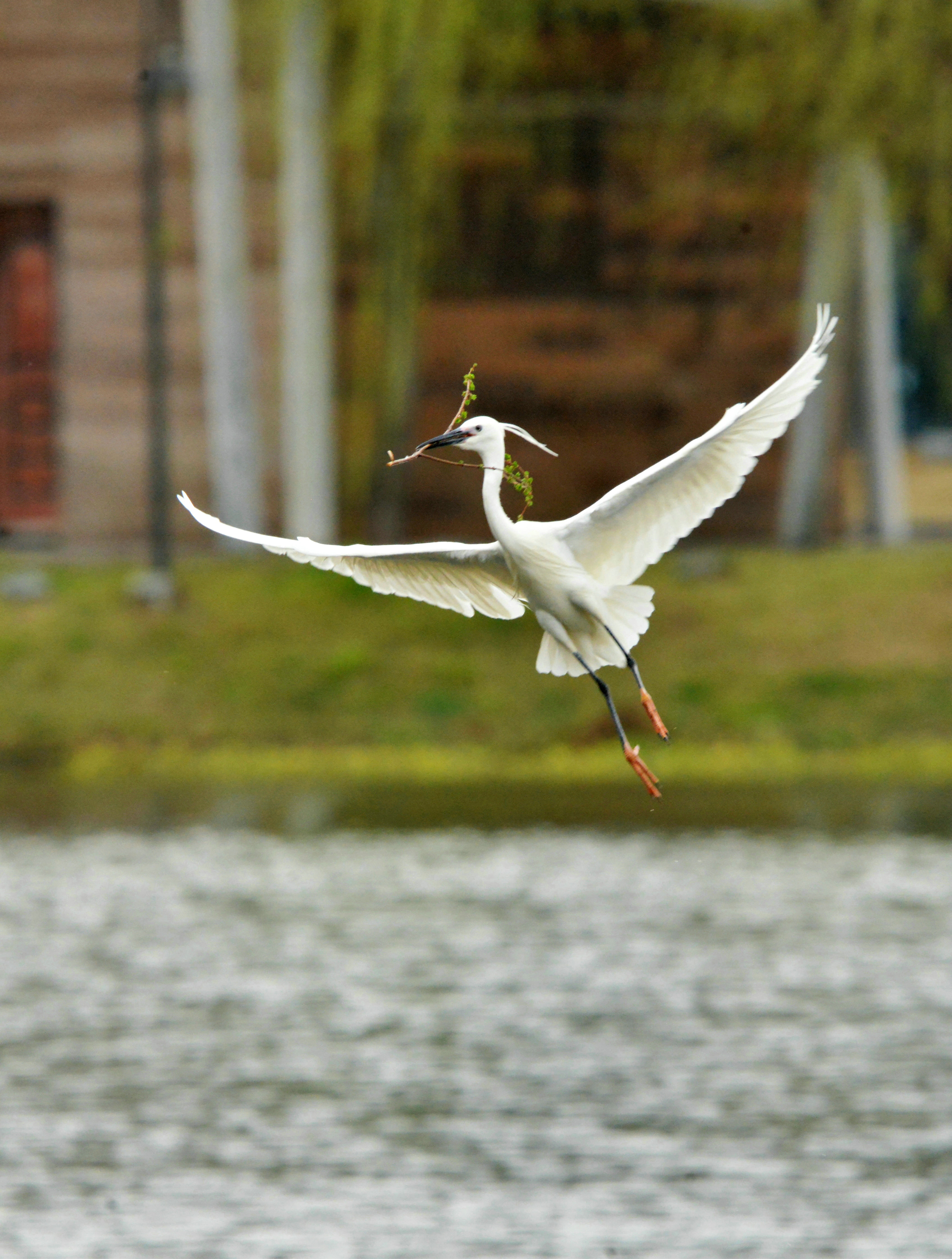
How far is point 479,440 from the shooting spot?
213 inches

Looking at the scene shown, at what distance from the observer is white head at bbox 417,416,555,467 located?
209 inches

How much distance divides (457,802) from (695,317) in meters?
10.9

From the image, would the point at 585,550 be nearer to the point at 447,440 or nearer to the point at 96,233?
the point at 447,440

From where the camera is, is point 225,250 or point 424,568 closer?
point 424,568

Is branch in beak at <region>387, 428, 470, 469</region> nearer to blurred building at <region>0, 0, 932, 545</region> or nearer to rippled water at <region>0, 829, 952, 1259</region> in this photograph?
rippled water at <region>0, 829, 952, 1259</region>

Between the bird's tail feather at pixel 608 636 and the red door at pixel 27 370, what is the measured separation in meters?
40.1

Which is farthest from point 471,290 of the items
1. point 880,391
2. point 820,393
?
point 880,391

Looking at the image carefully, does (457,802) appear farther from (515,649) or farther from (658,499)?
(658,499)

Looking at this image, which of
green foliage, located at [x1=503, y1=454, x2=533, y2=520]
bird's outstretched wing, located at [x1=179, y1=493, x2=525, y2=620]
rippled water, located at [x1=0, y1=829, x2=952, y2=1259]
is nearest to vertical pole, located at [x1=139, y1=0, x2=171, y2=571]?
rippled water, located at [x1=0, y1=829, x2=952, y2=1259]

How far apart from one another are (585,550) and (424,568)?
60 cm

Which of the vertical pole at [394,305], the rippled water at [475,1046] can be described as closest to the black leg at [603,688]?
the rippled water at [475,1046]

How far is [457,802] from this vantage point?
3881 cm

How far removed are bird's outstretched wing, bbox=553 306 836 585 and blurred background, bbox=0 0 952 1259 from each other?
15470 mm

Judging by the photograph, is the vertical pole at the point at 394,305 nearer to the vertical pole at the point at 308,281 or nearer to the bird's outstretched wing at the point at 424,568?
the vertical pole at the point at 308,281
